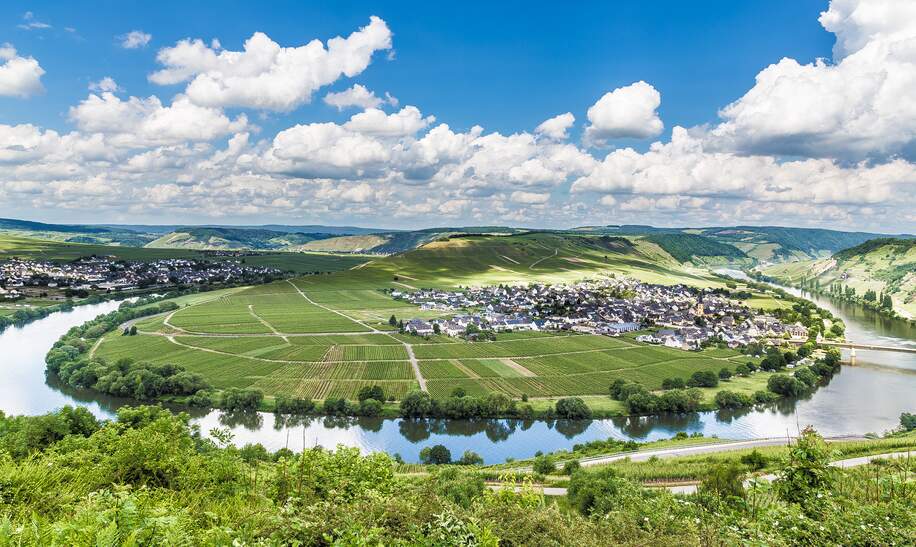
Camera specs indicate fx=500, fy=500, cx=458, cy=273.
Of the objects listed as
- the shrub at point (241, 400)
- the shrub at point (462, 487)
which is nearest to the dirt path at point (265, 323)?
the shrub at point (241, 400)

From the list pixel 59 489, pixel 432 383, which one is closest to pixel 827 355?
pixel 432 383

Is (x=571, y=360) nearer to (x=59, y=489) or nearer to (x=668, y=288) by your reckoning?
(x=59, y=489)

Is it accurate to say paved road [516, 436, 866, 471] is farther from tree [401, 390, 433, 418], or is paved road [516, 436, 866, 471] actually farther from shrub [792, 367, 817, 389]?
shrub [792, 367, 817, 389]

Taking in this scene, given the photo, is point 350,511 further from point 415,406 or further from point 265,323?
point 265,323

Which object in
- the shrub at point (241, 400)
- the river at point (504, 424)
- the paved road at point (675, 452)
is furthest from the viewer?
the shrub at point (241, 400)

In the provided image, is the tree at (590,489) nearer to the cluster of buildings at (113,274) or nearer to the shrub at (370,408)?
the shrub at (370,408)

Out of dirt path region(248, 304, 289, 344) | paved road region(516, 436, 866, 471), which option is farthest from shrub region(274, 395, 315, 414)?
dirt path region(248, 304, 289, 344)
